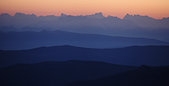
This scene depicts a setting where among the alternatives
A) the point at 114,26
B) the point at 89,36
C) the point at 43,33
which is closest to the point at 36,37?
the point at 43,33

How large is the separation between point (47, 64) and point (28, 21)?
36578 millimetres

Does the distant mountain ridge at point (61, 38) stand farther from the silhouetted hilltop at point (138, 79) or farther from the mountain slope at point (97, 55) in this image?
the silhouetted hilltop at point (138, 79)

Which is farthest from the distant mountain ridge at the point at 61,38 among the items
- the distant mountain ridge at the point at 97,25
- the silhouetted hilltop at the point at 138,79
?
the silhouetted hilltop at the point at 138,79

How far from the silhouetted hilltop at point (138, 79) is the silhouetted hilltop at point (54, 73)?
6.19 ft

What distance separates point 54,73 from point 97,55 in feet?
44.1

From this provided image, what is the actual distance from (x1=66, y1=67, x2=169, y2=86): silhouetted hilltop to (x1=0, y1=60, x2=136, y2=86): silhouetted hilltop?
1.89 metres

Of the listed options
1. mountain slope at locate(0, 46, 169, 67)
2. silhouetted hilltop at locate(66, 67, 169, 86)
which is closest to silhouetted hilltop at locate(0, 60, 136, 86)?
silhouetted hilltop at locate(66, 67, 169, 86)

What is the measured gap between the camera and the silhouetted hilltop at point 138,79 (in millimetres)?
11673

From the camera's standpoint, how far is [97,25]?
5609cm

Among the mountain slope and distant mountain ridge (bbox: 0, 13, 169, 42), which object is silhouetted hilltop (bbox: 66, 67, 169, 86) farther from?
distant mountain ridge (bbox: 0, 13, 169, 42)

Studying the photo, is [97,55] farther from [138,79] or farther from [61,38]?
[61,38]

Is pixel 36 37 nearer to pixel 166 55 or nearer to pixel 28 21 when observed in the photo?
pixel 28 21

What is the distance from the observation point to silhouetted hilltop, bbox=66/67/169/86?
38.3 ft

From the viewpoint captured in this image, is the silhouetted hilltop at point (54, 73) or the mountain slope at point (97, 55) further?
the mountain slope at point (97, 55)
